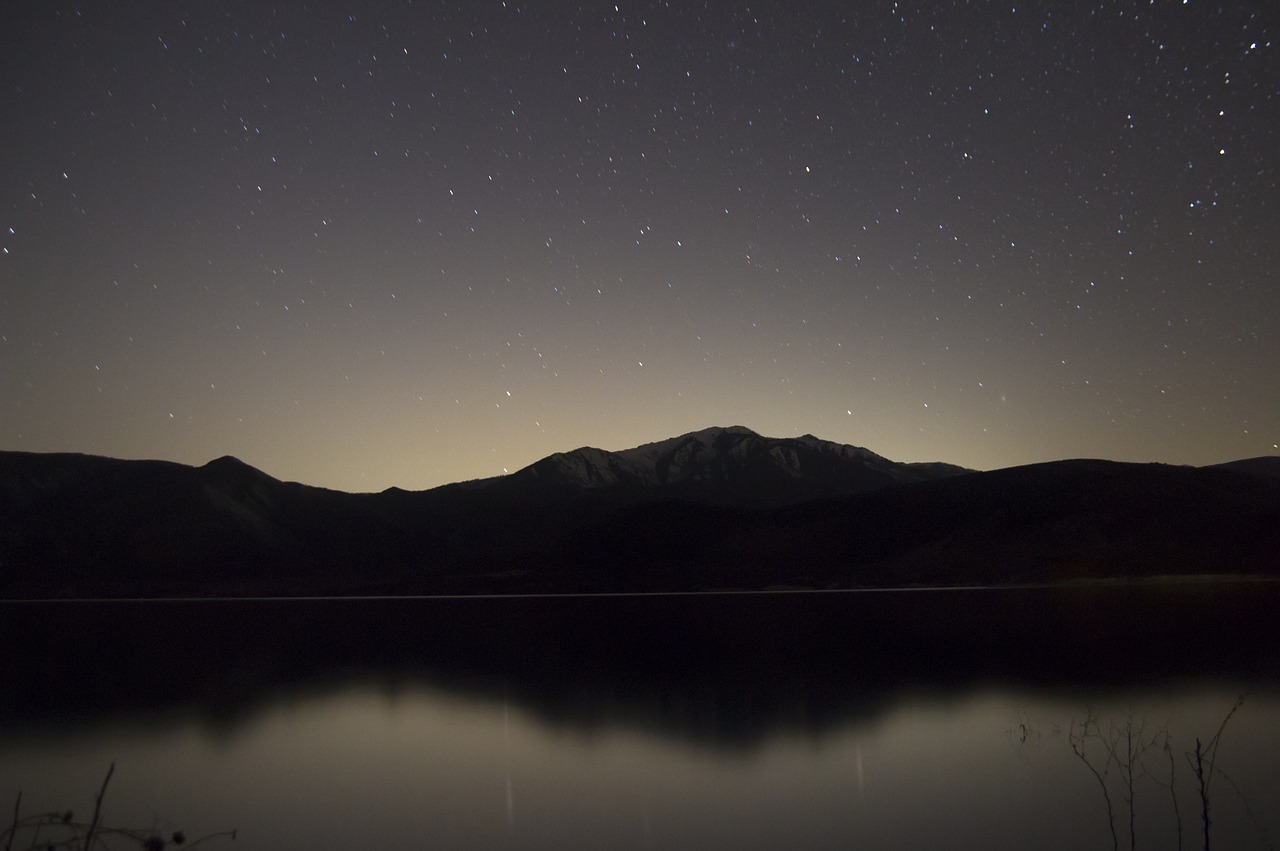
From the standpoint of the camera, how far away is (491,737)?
18.6 m

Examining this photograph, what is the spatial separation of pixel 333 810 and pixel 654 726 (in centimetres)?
756

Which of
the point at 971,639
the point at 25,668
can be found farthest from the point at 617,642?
the point at 25,668

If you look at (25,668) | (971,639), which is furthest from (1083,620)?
(25,668)

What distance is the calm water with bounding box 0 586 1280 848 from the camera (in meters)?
11.9

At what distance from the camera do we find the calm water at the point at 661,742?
1187cm

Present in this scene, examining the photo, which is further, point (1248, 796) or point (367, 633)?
point (367, 633)

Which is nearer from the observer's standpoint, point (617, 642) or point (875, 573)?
point (617, 642)

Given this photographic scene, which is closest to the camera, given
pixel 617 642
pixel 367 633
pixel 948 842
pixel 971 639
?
pixel 948 842

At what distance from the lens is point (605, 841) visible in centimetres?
1116

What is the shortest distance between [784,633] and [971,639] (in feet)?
31.9

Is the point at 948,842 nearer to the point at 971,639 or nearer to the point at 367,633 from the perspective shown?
the point at 971,639

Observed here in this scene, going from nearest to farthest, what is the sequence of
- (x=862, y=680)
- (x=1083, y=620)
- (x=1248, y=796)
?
(x=1248, y=796) < (x=862, y=680) < (x=1083, y=620)

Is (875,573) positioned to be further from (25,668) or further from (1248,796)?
(1248,796)

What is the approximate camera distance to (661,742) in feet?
56.7
